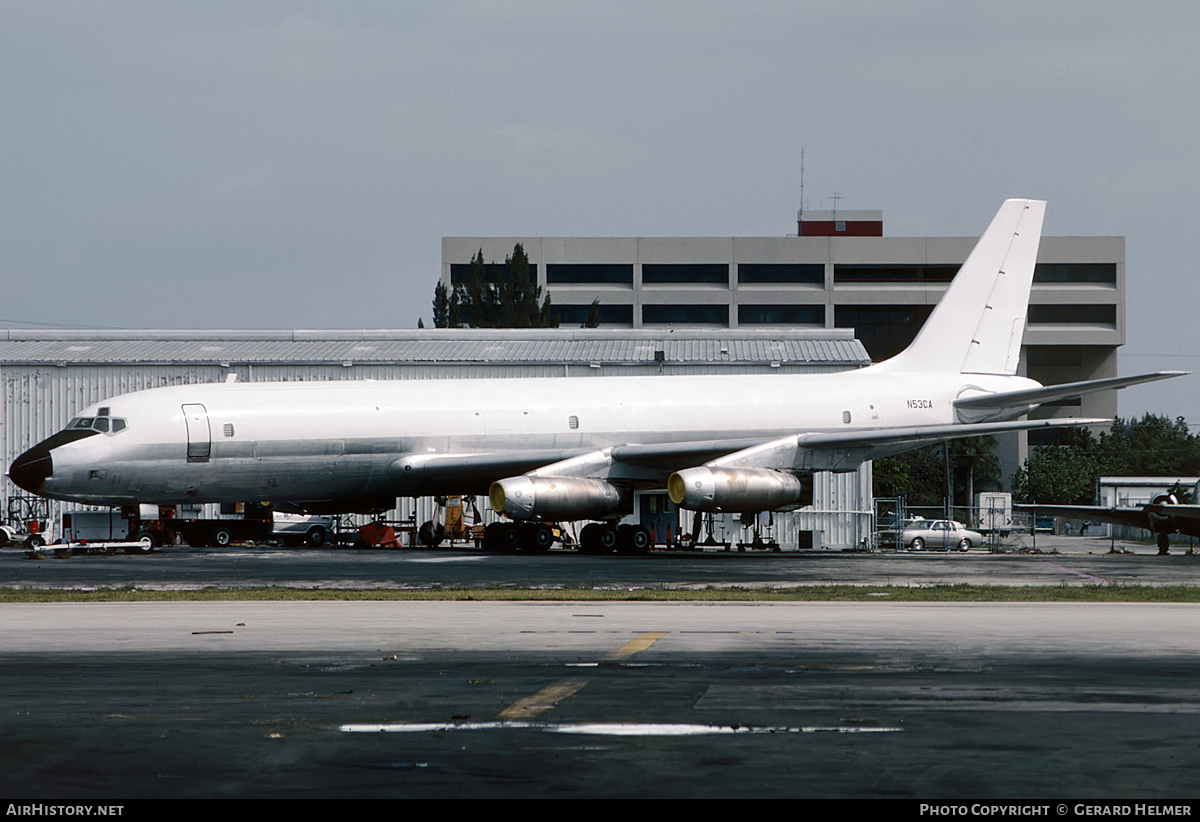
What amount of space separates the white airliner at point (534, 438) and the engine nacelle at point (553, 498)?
43 mm

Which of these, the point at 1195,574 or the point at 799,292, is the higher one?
the point at 799,292

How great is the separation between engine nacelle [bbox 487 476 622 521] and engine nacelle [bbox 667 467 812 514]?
6.79 ft

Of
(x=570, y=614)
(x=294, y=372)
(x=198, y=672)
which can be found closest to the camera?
(x=198, y=672)

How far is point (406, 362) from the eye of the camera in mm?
56438

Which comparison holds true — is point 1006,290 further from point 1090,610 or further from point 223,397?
point 1090,610

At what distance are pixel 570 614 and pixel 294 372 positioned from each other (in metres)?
38.3

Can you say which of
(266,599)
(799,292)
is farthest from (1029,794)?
(799,292)

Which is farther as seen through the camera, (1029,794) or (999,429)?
(999,429)

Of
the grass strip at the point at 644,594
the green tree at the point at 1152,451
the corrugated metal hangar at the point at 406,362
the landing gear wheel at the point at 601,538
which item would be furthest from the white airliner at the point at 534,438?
the green tree at the point at 1152,451

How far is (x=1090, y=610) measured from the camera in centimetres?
2019

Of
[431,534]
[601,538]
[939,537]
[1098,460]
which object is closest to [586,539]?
[601,538]

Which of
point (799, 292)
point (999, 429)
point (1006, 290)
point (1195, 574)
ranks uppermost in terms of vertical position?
point (799, 292)

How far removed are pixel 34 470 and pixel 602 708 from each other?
1152 inches
